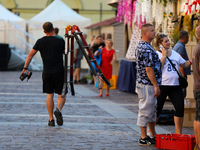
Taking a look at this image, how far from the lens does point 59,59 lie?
7.52 m

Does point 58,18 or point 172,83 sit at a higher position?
point 58,18

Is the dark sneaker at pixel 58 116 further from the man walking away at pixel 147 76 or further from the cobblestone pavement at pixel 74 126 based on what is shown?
the man walking away at pixel 147 76

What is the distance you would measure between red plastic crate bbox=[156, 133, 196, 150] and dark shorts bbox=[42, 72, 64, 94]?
2.38 meters

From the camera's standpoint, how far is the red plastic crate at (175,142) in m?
5.62

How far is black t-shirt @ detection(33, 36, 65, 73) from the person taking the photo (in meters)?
7.43

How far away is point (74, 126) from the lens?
7512 millimetres

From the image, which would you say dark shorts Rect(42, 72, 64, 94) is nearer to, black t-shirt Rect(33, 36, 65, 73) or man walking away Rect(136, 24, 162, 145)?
black t-shirt Rect(33, 36, 65, 73)

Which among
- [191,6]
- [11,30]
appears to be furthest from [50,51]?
[11,30]

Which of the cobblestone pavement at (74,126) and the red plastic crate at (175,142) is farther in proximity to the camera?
the cobblestone pavement at (74,126)

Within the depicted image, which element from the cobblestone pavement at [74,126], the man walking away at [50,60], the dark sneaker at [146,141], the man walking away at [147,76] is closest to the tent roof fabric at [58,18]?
the cobblestone pavement at [74,126]

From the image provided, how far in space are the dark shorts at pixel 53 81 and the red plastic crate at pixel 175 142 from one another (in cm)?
238

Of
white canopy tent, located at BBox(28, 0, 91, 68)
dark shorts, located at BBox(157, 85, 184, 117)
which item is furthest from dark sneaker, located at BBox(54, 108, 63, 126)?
white canopy tent, located at BBox(28, 0, 91, 68)

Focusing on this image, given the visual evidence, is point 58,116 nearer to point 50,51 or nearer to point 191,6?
point 50,51

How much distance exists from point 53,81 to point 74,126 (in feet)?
2.84
